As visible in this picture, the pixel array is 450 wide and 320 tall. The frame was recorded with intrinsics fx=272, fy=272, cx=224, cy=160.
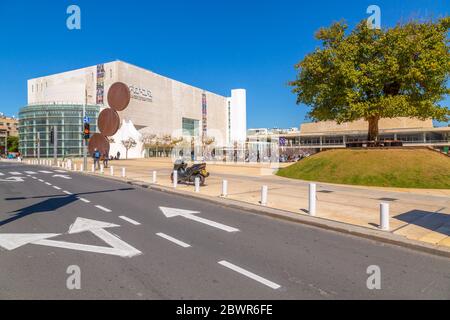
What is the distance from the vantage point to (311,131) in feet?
252

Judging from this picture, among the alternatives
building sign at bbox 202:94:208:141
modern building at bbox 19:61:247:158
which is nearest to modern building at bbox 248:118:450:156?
modern building at bbox 19:61:247:158

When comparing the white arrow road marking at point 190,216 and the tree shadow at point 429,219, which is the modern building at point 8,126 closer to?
the white arrow road marking at point 190,216

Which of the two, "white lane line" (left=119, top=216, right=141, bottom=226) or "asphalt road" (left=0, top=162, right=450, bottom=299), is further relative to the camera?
"white lane line" (left=119, top=216, right=141, bottom=226)

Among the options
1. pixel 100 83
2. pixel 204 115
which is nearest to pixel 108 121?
pixel 100 83

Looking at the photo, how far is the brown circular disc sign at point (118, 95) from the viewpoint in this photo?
69.4m

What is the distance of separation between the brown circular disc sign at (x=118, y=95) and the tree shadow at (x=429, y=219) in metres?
70.6

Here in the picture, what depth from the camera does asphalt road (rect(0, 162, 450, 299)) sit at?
354cm

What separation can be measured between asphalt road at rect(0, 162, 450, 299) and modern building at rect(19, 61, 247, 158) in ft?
190

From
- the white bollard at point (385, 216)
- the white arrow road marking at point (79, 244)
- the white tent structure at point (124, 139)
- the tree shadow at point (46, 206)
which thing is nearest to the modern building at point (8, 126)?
the white tent structure at point (124, 139)

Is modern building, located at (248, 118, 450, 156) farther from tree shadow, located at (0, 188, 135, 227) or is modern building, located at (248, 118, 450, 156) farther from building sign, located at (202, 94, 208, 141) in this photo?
tree shadow, located at (0, 188, 135, 227)

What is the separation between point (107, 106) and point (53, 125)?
13.7m

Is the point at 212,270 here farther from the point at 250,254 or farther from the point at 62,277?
the point at 62,277

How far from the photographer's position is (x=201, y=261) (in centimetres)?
450

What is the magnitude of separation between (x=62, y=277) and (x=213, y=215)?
4.61 metres
